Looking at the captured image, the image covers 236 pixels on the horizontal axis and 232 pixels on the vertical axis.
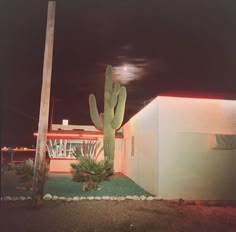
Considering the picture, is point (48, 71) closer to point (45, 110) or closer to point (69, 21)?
point (45, 110)

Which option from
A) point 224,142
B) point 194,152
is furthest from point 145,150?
point 224,142

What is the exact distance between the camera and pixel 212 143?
8.20 meters

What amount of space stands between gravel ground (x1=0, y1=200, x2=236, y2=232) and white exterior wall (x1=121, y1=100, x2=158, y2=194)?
6.04 feet

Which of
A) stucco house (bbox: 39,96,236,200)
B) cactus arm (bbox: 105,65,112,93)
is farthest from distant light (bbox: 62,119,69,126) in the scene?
stucco house (bbox: 39,96,236,200)

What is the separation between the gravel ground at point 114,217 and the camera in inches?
191

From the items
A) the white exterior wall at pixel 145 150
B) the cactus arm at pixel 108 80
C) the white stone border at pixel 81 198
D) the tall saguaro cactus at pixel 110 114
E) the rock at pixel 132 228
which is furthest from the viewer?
the tall saguaro cactus at pixel 110 114

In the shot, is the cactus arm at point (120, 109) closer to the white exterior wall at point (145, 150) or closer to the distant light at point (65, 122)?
the white exterior wall at point (145, 150)

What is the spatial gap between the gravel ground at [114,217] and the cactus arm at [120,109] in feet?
13.0

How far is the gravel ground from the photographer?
485 centimetres

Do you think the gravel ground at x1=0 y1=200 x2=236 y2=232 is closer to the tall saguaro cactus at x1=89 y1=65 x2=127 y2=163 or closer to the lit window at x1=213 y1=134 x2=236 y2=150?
the lit window at x1=213 y1=134 x2=236 y2=150

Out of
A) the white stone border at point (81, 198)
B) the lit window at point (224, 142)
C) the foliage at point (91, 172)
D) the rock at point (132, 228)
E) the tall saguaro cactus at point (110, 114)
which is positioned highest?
the tall saguaro cactus at point (110, 114)

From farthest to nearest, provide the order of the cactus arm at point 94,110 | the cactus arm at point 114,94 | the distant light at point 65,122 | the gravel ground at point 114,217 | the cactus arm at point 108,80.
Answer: the distant light at point 65,122
the cactus arm at point 94,110
the cactus arm at point 114,94
the cactus arm at point 108,80
the gravel ground at point 114,217

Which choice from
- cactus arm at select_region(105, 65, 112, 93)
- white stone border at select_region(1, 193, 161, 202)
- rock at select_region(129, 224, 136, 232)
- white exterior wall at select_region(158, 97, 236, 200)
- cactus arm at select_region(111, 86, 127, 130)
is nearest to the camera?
rock at select_region(129, 224, 136, 232)

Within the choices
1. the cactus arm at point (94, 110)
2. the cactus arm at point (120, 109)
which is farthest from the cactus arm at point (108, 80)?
the cactus arm at point (94, 110)
